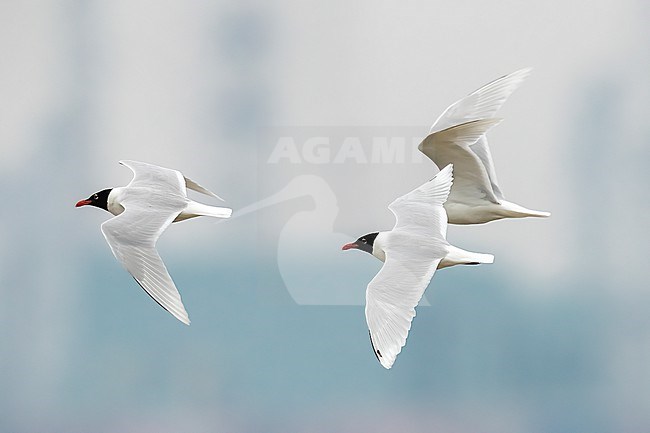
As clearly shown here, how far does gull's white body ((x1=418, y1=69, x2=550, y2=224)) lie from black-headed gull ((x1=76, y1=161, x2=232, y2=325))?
1.48 ft

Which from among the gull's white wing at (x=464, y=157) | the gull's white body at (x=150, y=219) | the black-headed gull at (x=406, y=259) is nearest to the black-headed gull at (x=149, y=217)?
the gull's white body at (x=150, y=219)

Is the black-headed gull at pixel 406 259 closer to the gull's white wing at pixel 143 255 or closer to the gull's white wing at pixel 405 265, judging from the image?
the gull's white wing at pixel 405 265

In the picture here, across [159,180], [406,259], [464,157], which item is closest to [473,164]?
[464,157]

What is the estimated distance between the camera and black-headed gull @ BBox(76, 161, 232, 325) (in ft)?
5.47

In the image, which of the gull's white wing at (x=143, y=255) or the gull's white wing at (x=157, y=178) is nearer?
the gull's white wing at (x=143, y=255)

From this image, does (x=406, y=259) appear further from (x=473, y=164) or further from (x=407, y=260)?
(x=473, y=164)

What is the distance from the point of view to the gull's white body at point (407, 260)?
1611 millimetres

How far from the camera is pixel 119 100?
2494 millimetres

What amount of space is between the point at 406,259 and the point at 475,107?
0.36 m

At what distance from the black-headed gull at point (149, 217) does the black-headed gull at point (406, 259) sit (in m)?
0.33

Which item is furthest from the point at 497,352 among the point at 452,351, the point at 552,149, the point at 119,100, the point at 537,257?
the point at 119,100

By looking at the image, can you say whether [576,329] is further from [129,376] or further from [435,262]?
[129,376]

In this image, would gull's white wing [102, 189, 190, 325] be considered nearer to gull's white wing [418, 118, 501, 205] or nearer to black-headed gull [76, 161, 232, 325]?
black-headed gull [76, 161, 232, 325]

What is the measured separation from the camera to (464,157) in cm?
186
